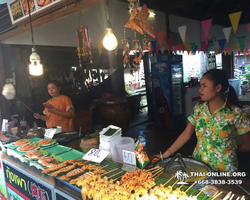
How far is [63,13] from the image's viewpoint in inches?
96.8

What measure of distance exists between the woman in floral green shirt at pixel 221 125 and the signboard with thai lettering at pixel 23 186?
135cm

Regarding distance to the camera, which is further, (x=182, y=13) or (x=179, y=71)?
(x=182, y=13)

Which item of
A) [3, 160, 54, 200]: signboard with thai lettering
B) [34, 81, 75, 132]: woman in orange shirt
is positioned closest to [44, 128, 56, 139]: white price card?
[3, 160, 54, 200]: signboard with thai lettering

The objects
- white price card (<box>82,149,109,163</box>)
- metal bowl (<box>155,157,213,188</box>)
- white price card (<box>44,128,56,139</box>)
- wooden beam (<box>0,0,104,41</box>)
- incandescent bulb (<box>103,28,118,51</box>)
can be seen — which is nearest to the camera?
metal bowl (<box>155,157,213,188</box>)

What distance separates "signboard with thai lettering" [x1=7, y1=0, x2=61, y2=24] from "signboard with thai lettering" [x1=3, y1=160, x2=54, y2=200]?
6.11ft

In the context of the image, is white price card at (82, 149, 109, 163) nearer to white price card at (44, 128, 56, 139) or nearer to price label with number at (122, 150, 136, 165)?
price label with number at (122, 150, 136, 165)

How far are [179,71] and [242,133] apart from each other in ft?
14.8

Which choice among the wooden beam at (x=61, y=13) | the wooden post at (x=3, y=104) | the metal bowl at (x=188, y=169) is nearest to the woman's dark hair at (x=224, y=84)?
the metal bowl at (x=188, y=169)

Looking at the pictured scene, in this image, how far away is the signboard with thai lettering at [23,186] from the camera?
172 centimetres

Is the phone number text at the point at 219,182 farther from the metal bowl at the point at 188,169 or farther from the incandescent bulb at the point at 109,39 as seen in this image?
the incandescent bulb at the point at 109,39

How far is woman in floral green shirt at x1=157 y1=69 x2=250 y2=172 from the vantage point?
1.73 meters

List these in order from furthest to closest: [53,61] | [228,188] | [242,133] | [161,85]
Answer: [161,85] < [53,61] < [242,133] < [228,188]

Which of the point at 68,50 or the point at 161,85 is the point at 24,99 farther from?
the point at 161,85

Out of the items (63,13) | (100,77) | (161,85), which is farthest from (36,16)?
(161,85)
